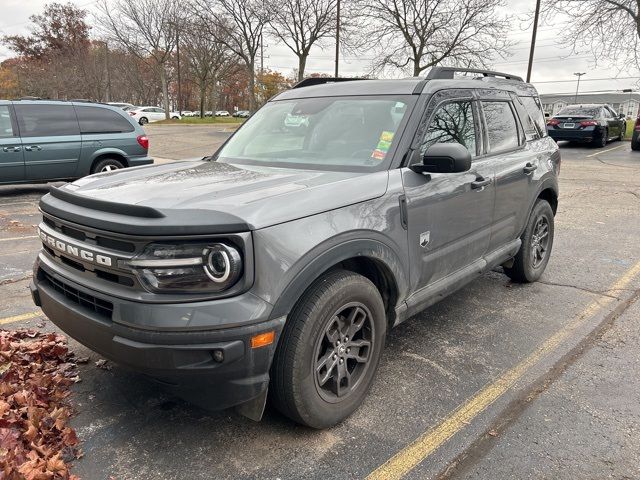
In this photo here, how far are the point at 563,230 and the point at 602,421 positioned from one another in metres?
4.95

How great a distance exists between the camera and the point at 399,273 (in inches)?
113

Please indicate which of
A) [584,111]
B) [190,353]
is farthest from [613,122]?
[190,353]

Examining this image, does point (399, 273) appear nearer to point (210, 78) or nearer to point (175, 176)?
point (175, 176)

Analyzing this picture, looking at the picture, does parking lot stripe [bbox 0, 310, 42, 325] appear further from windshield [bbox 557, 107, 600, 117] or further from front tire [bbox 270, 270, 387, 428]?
windshield [bbox 557, 107, 600, 117]

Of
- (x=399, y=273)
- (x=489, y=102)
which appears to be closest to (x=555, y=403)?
(x=399, y=273)

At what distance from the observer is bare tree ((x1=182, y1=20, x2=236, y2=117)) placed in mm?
37625

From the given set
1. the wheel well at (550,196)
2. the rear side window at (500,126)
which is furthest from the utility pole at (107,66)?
the rear side window at (500,126)

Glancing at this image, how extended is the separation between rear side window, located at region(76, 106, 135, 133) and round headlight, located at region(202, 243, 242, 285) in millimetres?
8500

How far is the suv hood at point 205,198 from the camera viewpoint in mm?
2105

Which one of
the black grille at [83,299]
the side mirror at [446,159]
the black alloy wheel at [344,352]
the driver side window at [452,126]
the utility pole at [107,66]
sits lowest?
the black alloy wheel at [344,352]

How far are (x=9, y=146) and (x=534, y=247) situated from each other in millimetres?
8430

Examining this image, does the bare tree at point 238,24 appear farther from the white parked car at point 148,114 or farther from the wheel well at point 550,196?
the wheel well at point 550,196

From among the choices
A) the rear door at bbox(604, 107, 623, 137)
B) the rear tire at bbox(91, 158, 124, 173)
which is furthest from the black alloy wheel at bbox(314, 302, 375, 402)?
the rear door at bbox(604, 107, 623, 137)

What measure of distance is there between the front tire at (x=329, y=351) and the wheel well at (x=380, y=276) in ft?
0.40
